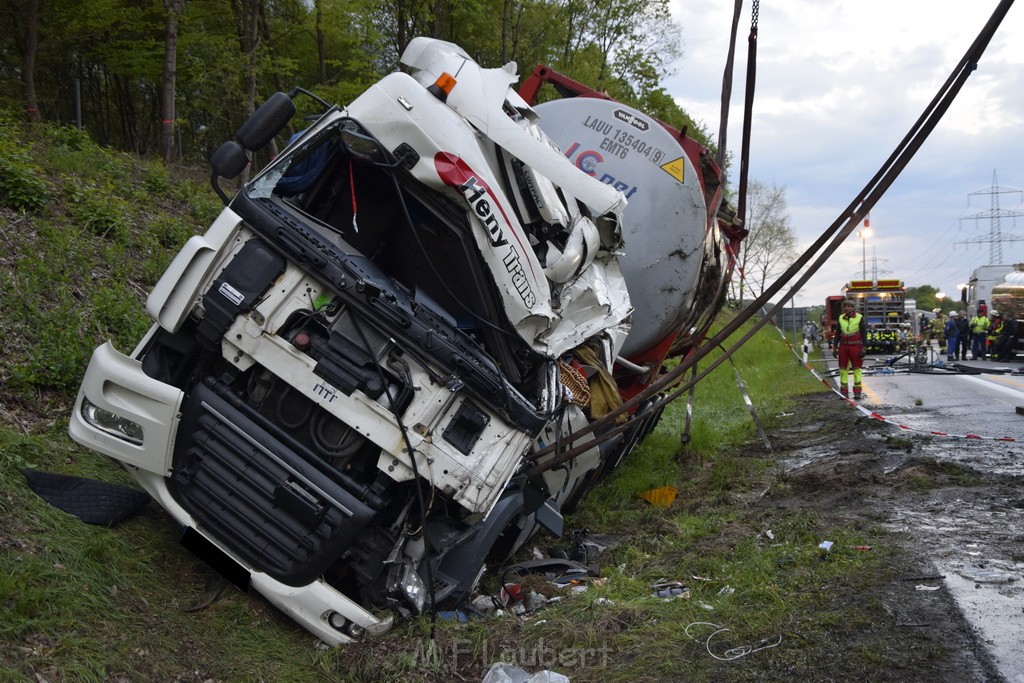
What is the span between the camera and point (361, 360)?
4.14 meters

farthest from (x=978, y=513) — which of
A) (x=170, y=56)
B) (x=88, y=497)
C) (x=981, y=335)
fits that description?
(x=981, y=335)

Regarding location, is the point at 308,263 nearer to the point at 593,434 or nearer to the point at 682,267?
the point at 593,434

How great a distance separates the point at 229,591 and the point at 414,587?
882 mm

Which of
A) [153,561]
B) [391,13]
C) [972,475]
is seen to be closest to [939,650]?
[153,561]

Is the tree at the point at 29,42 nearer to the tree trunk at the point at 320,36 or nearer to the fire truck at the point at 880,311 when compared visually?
the tree trunk at the point at 320,36

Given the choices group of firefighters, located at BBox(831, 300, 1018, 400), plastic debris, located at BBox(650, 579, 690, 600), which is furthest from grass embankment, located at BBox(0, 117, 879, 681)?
group of firefighters, located at BBox(831, 300, 1018, 400)

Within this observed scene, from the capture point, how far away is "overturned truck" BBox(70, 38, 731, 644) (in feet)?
13.5

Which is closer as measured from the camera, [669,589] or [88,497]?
[88,497]

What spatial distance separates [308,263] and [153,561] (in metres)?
1.65

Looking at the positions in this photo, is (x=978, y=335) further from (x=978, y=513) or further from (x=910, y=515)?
(x=910, y=515)

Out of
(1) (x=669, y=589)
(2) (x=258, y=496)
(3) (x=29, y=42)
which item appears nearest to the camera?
(2) (x=258, y=496)

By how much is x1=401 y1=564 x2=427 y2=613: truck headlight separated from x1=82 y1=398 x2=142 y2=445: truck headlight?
134 cm

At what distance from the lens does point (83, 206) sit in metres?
8.41

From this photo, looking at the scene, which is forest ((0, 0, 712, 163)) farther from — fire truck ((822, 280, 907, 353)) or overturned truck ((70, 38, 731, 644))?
fire truck ((822, 280, 907, 353))
